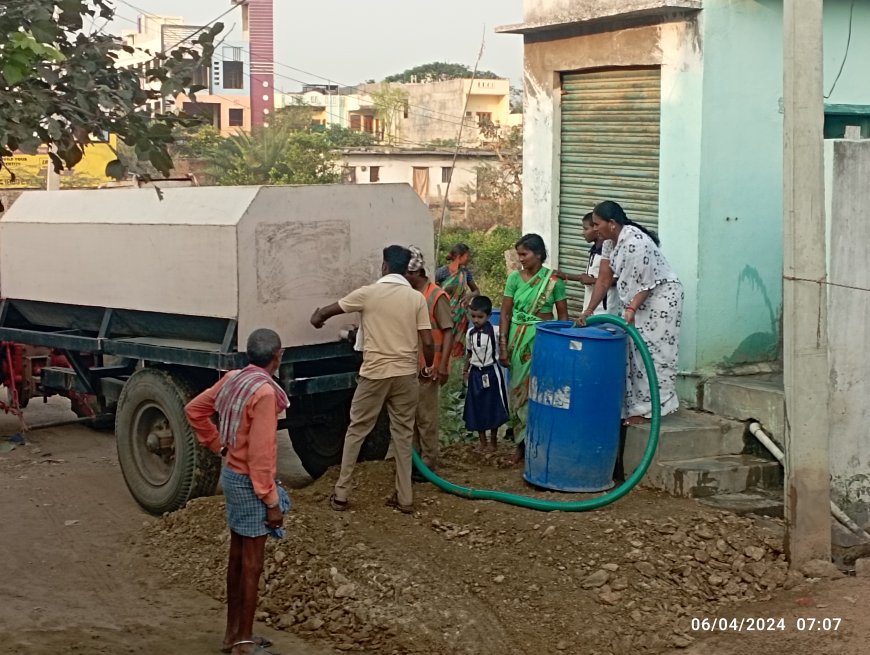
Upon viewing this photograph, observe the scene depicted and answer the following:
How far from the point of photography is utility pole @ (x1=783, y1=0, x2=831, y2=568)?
5805mm

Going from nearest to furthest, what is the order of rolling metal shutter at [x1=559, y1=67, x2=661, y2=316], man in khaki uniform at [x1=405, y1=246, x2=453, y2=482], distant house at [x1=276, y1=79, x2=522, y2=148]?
man in khaki uniform at [x1=405, y1=246, x2=453, y2=482] → rolling metal shutter at [x1=559, y1=67, x2=661, y2=316] → distant house at [x1=276, y1=79, x2=522, y2=148]

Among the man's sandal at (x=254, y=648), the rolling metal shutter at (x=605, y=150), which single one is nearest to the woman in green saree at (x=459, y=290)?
the rolling metal shutter at (x=605, y=150)

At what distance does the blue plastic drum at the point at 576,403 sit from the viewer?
6.91 meters

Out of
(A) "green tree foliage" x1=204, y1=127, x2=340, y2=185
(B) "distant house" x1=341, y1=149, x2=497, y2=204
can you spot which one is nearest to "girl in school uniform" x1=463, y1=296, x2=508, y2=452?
(A) "green tree foliage" x1=204, y1=127, x2=340, y2=185

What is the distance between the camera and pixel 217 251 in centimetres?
692

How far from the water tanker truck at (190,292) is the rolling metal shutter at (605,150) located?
1860 mm

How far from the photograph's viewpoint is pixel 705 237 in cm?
805

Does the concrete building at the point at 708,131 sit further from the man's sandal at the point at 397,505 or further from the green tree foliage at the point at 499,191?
the green tree foliage at the point at 499,191

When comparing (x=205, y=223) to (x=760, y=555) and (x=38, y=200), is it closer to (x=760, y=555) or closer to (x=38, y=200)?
(x=38, y=200)

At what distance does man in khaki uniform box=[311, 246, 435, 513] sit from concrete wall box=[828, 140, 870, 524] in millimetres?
2381

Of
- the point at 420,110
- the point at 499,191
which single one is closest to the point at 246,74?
the point at 420,110

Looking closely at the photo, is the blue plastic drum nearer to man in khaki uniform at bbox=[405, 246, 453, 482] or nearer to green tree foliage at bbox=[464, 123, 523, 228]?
man in khaki uniform at bbox=[405, 246, 453, 482]

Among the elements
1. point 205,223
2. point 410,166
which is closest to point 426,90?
point 410,166

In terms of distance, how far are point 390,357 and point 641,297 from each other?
170 cm
